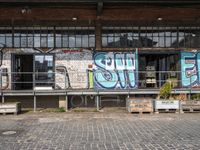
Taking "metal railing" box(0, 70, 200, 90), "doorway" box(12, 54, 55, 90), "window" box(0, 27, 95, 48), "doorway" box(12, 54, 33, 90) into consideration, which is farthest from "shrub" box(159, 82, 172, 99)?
"doorway" box(12, 54, 33, 90)

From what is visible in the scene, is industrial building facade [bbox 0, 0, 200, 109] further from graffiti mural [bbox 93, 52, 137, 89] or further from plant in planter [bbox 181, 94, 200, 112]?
plant in planter [bbox 181, 94, 200, 112]

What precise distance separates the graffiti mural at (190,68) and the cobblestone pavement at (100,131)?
481 centimetres

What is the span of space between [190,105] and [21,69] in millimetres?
10001

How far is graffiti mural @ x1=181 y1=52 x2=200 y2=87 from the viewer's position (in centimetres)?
1908

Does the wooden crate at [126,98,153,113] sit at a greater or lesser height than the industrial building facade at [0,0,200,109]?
lesser

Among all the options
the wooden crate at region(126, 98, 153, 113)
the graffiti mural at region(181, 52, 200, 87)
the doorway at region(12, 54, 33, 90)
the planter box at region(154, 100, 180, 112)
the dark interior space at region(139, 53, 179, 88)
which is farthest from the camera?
the dark interior space at region(139, 53, 179, 88)

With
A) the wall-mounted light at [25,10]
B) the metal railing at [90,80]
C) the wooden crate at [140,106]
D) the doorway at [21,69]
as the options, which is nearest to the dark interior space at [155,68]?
the metal railing at [90,80]

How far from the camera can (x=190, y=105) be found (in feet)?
50.9

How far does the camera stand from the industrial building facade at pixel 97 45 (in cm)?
1847

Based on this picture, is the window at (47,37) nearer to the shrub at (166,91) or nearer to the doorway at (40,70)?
the doorway at (40,70)

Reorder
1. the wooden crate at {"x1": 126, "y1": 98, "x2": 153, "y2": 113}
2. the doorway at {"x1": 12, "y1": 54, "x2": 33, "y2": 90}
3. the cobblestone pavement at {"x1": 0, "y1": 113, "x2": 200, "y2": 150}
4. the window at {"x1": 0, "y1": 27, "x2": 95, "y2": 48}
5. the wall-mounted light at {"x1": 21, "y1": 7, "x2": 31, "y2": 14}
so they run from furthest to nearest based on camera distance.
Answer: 1. the doorway at {"x1": 12, "y1": 54, "x2": 33, "y2": 90}
2. the window at {"x1": 0, "y1": 27, "x2": 95, "y2": 48}
3. the wall-mounted light at {"x1": 21, "y1": 7, "x2": 31, "y2": 14}
4. the wooden crate at {"x1": 126, "y1": 98, "x2": 153, "y2": 113}
5. the cobblestone pavement at {"x1": 0, "y1": 113, "x2": 200, "y2": 150}

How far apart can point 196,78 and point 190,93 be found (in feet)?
8.59

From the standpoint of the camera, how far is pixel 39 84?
61.7 feet

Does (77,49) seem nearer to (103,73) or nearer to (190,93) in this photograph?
(103,73)
